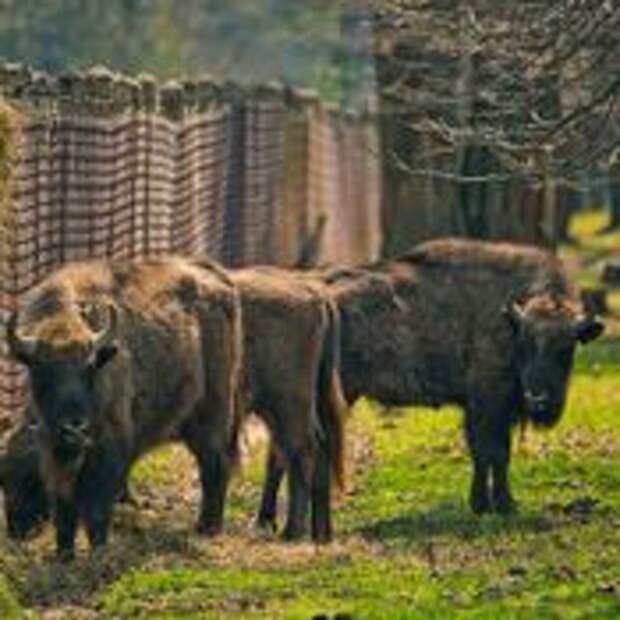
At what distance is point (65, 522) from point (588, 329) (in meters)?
4.12

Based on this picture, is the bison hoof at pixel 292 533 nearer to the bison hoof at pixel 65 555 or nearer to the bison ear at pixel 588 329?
the bison hoof at pixel 65 555

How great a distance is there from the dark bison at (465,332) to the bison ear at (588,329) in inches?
2.6

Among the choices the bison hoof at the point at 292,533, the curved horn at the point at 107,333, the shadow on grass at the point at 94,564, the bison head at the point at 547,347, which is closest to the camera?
the shadow on grass at the point at 94,564

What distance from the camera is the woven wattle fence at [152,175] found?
18.6 meters

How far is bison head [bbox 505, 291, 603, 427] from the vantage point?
58.9ft

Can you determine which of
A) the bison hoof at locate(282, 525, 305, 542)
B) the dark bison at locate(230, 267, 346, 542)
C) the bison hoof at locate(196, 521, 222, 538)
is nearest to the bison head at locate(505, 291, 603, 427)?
the dark bison at locate(230, 267, 346, 542)

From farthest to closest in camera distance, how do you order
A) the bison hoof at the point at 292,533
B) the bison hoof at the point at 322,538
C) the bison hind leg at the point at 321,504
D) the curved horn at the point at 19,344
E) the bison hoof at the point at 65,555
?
the bison hoof at the point at 292,533 → the bison hind leg at the point at 321,504 → the bison hoof at the point at 322,538 → the bison hoof at the point at 65,555 → the curved horn at the point at 19,344

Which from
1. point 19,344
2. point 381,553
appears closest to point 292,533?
point 381,553

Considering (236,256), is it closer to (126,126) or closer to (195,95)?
(195,95)

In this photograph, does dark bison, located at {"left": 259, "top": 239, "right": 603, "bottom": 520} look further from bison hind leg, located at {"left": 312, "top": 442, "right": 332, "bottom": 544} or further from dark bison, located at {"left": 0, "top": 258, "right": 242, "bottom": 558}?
dark bison, located at {"left": 0, "top": 258, "right": 242, "bottom": 558}

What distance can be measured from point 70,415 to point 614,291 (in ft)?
77.1

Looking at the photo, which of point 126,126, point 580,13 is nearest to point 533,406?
point 580,13

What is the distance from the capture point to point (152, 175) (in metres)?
23.7

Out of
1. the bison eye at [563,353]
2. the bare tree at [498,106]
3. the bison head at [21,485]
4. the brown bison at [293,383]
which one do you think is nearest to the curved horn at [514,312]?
the bison eye at [563,353]
